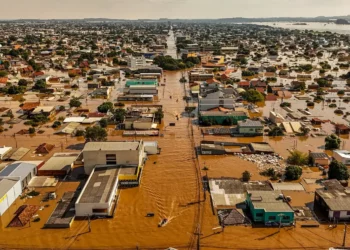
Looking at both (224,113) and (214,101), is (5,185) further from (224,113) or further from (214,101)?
(214,101)

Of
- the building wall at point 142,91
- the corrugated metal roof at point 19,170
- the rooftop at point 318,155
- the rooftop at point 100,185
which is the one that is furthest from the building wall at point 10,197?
the building wall at point 142,91

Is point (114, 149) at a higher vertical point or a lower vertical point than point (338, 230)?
higher

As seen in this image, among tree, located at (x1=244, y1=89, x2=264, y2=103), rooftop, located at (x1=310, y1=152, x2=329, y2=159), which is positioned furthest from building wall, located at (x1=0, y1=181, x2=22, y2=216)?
tree, located at (x1=244, y1=89, x2=264, y2=103)

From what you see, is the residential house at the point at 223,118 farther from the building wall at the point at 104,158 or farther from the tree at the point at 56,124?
the tree at the point at 56,124

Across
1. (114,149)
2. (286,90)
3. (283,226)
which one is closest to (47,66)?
(286,90)

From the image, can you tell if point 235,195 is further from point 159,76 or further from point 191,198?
point 159,76

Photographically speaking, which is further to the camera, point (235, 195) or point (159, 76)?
point (159, 76)
